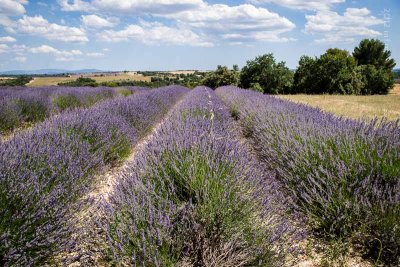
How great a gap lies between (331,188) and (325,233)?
0.36 m

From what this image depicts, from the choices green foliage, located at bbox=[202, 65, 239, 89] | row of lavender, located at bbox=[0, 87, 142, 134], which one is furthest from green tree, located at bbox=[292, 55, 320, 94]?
row of lavender, located at bbox=[0, 87, 142, 134]

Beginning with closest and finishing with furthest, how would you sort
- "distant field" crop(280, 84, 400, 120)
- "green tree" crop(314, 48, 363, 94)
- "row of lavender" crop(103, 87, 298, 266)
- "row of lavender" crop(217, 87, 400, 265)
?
"row of lavender" crop(103, 87, 298, 266)
"row of lavender" crop(217, 87, 400, 265)
"distant field" crop(280, 84, 400, 120)
"green tree" crop(314, 48, 363, 94)

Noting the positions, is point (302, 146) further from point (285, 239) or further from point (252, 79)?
point (252, 79)

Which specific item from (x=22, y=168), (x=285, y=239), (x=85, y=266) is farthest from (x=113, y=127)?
(x=285, y=239)

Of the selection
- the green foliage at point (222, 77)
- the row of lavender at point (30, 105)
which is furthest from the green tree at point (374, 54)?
the row of lavender at point (30, 105)

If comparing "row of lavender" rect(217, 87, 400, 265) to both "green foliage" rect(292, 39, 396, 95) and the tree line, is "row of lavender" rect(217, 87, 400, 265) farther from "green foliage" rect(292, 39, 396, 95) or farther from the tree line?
"green foliage" rect(292, 39, 396, 95)

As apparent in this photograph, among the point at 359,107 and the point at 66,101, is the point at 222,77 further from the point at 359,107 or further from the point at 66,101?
the point at 66,101

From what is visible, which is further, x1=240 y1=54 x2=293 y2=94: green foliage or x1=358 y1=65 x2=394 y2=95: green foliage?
x1=240 y1=54 x2=293 y2=94: green foliage

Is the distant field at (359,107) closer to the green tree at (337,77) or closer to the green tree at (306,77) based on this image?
the green tree at (337,77)

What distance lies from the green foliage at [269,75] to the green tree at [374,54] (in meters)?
11.5

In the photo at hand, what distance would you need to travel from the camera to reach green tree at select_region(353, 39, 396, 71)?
41.2 m

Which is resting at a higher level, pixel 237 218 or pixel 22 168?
pixel 22 168

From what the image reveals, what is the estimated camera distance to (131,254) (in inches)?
67.6

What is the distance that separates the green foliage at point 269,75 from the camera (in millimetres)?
37656
